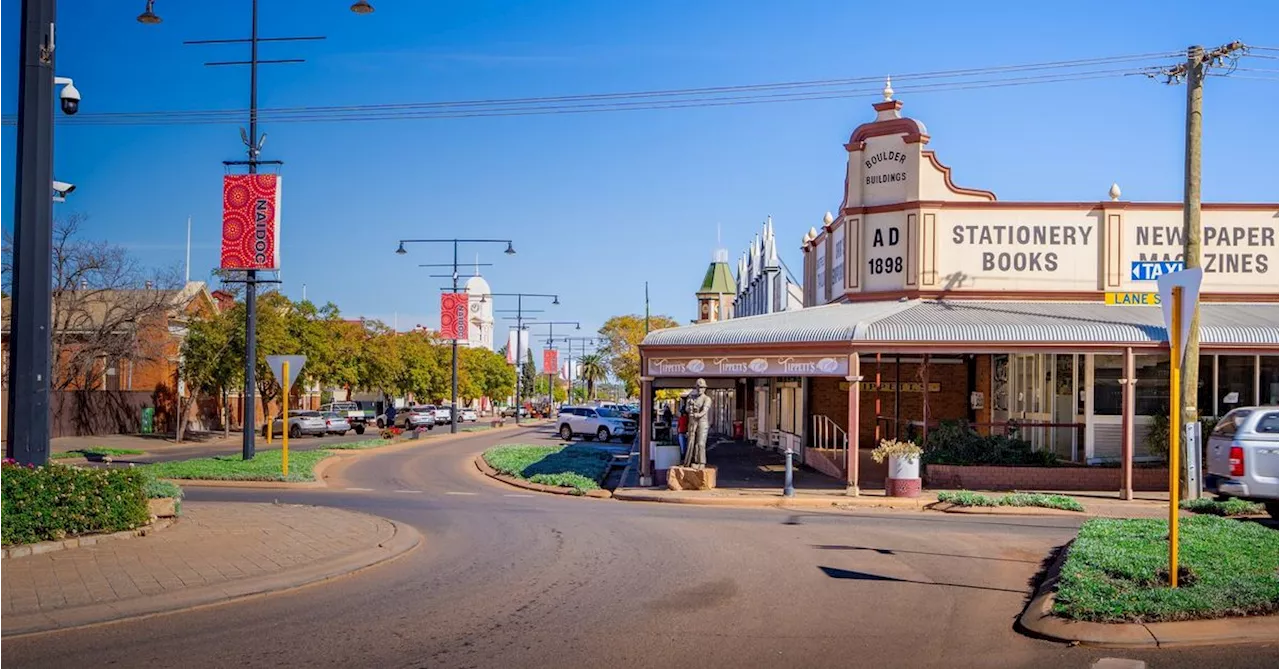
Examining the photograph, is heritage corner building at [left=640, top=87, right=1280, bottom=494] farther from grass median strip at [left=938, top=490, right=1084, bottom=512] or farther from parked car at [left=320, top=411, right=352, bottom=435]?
parked car at [left=320, top=411, right=352, bottom=435]

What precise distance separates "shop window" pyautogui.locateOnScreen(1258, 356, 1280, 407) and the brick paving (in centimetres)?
1799

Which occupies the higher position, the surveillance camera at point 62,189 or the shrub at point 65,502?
the surveillance camera at point 62,189

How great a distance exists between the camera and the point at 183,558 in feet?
40.3

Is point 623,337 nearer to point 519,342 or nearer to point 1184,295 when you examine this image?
point 519,342

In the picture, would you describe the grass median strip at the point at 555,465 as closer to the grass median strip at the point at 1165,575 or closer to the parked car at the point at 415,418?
the grass median strip at the point at 1165,575

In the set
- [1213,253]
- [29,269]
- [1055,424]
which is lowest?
[1055,424]

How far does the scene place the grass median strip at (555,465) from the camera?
2516 centimetres

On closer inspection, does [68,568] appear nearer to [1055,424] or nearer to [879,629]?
[879,629]

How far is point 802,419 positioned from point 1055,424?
9400 millimetres

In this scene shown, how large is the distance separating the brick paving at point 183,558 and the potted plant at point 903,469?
9.81 meters

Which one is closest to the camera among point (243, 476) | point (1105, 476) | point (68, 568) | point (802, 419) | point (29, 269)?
point (68, 568)

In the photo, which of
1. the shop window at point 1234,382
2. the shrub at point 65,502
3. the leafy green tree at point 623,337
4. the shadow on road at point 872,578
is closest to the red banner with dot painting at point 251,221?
the shrub at point 65,502

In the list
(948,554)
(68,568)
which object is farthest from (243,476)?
(948,554)

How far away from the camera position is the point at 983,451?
23750mm
